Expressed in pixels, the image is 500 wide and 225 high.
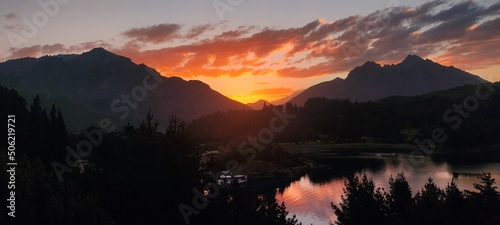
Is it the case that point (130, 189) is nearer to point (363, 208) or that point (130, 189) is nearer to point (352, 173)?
point (363, 208)

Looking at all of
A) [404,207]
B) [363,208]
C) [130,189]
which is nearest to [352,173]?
[404,207]

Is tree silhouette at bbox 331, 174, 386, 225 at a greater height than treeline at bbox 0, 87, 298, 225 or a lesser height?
lesser

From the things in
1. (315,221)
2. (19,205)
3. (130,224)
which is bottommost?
(315,221)

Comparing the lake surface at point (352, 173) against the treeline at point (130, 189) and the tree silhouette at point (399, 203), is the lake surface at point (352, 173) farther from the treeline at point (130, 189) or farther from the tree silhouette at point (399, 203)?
the treeline at point (130, 189)

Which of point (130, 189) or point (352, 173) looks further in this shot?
point (352, 173)

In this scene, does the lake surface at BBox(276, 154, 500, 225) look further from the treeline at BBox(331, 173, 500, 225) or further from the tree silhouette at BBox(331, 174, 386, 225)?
the tree silhouette at BBox(331, 174, 386, 225)

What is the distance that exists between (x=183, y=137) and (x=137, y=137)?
405cm

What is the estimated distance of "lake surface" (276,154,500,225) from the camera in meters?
84.9

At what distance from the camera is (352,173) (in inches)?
3292

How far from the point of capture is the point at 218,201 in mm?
30859

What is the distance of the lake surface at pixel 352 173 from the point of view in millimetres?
84950

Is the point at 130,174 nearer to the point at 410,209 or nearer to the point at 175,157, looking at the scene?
the point at 175,157

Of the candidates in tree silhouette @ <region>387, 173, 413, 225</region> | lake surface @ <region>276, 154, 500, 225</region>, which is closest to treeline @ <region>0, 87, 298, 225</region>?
tree silhouette @ <region>387, 173, 413, 225</region>

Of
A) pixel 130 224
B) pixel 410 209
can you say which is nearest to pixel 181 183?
pixel 130 224
